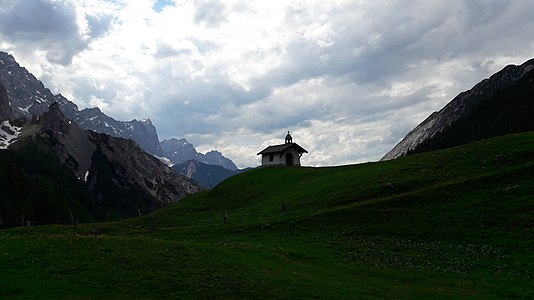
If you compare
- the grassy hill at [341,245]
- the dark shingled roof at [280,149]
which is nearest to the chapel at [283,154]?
the dark shingled roof at [280,149]

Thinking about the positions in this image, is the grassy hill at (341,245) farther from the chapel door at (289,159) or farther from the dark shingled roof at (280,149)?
the chapel door at (289,159)

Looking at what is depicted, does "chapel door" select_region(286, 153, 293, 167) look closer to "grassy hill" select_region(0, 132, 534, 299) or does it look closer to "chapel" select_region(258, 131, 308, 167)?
"chapel" select_region(258, 131, 308, 167)

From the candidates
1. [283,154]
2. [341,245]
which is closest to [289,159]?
[283,154]

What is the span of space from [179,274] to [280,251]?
42.9 ft

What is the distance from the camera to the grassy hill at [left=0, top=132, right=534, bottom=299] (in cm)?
2814

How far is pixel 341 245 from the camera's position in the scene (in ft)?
148

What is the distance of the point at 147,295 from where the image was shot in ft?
83.7

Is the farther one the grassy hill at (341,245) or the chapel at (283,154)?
the chapel at (283,154)

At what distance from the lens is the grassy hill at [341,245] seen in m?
28.1

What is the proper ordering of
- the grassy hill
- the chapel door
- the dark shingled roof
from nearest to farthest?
the grassy hill
the dark shingled roof
the chapel door

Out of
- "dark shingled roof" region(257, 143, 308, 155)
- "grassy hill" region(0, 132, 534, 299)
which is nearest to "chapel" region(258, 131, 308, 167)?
"dark shingled roof" region(257, 143, 308, 155)

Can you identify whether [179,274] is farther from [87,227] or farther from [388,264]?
[87,227]

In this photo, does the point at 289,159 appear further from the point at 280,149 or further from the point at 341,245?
the point at 341,245

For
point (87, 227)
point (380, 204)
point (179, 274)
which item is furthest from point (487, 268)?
point (87, 227)
